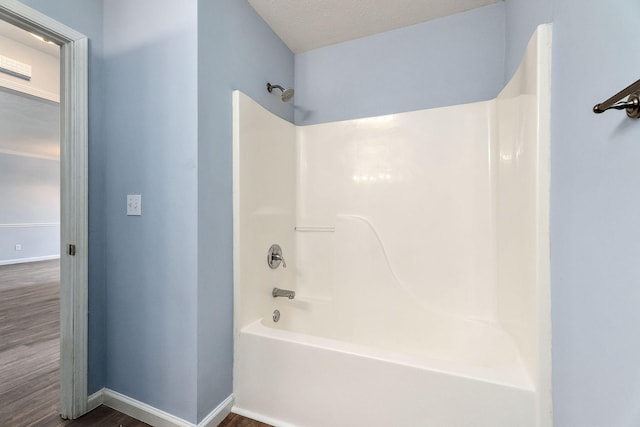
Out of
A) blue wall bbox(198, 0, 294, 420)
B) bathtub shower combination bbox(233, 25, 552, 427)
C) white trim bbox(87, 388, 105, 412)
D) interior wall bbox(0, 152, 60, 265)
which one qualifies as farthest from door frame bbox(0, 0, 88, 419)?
interior wall bbox(0, 152, 60, 265)

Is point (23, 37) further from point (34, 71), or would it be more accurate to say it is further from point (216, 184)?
point (216, 184)

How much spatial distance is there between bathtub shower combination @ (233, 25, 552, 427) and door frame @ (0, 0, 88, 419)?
0.78 meters

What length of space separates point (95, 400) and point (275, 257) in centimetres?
124

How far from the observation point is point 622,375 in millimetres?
568

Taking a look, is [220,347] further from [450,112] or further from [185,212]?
[450,112]

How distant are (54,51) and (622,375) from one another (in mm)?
4134

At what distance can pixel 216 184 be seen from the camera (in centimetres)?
136

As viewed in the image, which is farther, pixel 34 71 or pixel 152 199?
pixel 34 71

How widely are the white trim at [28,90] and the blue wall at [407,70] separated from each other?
2.40 m

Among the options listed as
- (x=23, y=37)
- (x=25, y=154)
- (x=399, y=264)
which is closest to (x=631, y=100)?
(x=399, y=264)

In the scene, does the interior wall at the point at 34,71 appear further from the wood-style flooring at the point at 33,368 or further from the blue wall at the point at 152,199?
the wood-style flooring at the point at 33,368

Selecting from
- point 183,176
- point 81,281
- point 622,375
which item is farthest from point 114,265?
point 622,375

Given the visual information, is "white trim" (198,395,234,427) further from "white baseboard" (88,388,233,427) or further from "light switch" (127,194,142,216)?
"light switch" (127,194,142,216)

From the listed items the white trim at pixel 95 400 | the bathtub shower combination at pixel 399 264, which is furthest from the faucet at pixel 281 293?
the white trim at pixel 95 400
